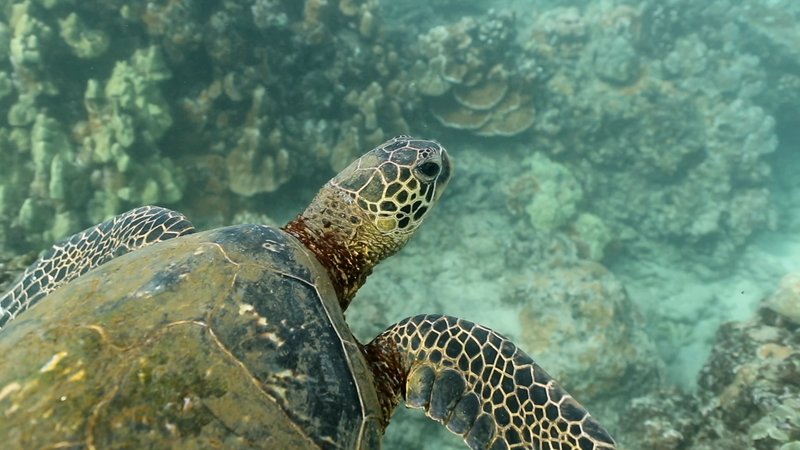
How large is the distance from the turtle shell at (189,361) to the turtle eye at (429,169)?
1.07 meters

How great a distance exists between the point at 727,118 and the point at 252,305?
11.2 m

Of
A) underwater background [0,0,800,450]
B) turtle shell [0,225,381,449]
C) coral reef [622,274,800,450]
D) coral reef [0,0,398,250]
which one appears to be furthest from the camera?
coral reef [0,0,398,250]

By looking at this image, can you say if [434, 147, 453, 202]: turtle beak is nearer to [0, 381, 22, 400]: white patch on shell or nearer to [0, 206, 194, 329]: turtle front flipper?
[0, 206, 194, 329]: turtle front flipper

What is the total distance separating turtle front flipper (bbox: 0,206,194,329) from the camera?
292 centimetres

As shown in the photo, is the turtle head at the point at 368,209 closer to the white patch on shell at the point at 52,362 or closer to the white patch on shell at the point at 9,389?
the white patch on shell at the point at 52,362

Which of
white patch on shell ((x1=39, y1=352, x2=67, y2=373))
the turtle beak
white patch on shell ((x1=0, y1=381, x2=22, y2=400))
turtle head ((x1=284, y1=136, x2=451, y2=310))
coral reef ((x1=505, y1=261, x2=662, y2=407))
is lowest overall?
coral reef ((x1=505, y1=261, x2=662, y2=407))

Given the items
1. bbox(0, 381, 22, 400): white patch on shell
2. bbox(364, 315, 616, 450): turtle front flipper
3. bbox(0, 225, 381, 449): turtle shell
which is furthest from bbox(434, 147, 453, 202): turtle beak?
bbox(0, 381, 22, 400): white patch on shell

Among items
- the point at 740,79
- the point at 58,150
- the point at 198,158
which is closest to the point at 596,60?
the point at 740,79

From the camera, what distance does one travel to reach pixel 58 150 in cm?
561

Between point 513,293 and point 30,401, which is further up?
point 30,401

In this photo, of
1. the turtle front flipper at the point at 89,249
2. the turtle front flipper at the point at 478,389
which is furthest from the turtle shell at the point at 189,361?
the turtle front flipper at the point at 89,249

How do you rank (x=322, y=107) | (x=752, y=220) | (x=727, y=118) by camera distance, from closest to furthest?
1. (x=322, y=107)
2. (x=752, y=220)
3. (x=727, y=118)

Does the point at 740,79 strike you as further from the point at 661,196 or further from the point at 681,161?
the point at 661,196

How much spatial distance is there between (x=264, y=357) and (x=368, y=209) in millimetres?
1271
